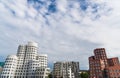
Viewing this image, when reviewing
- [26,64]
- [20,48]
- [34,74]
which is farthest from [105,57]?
[20,48]

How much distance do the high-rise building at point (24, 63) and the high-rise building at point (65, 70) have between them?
53.9 ft

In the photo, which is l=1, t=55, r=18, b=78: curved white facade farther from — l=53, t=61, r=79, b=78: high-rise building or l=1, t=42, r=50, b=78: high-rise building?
l=53, t=61, r=79, b=78: high-rise building

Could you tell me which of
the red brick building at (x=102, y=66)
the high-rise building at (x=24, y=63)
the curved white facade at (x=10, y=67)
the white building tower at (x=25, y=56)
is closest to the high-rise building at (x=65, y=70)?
the high-rise building at (x=24, y=63)

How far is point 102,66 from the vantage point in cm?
14925

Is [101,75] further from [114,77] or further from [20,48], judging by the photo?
[20,48]

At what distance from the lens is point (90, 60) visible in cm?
15888

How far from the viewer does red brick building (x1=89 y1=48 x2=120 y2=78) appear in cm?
13675

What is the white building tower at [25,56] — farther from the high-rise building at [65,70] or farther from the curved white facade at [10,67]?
the high-rise building at [65,70]

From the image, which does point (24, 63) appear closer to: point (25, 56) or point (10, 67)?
point (25, 56)

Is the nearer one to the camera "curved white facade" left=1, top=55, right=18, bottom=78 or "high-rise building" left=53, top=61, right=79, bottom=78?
"curved white facade" left=1, top=55, right=18, bottom=78

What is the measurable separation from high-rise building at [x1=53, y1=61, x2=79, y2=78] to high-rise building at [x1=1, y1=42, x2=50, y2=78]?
53.9ft

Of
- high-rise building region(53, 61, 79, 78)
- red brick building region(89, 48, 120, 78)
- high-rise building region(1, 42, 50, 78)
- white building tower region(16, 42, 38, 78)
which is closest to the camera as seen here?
red brick building region(89, 48, 120, 78)

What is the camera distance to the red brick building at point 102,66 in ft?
449

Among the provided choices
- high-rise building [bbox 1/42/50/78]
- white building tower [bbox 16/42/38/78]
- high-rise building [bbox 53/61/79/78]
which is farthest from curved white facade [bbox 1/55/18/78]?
high-rise building [bbox 53/61/79/78]
